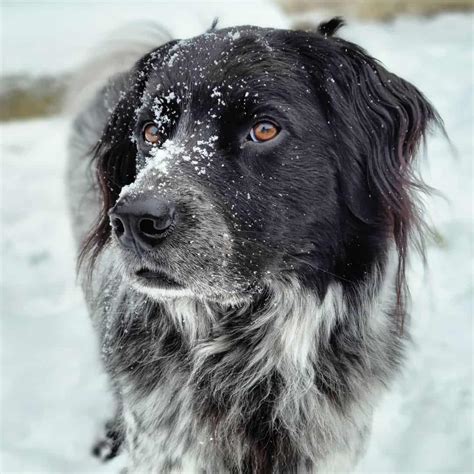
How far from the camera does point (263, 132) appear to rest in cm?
224

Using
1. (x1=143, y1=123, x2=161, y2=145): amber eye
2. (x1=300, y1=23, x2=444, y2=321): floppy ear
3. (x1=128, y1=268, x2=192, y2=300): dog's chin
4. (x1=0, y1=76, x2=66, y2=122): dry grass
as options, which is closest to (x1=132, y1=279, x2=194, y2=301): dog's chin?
(x1=128, y1=268, x2=192, y2=300): dog's chin

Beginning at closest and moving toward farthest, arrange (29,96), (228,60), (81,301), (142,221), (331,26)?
(142,221) → (228,60) → (331,26) → (81,301) → (29,96)

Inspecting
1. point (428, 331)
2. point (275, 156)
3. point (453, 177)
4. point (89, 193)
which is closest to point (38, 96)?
point (89, 193)

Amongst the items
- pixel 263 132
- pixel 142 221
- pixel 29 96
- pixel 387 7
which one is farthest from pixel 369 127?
pixel 387 7

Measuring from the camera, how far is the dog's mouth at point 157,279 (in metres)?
2.18

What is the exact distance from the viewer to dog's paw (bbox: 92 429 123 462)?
10.7ft

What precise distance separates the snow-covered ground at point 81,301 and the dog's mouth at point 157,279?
4.20 ft

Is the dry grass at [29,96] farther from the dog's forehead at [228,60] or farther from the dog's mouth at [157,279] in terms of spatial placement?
the dog's mouth at [157,279]

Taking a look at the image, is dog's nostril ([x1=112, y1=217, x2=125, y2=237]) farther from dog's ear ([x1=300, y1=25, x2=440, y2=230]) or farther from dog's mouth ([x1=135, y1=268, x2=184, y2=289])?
dog's ear ([x1=300, y1=25, x2=440, y2=230])

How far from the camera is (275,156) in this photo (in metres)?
2.26

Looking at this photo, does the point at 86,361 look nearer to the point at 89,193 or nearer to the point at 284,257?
the point at 89,193

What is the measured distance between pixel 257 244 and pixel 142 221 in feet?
1.37

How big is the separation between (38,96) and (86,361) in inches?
163

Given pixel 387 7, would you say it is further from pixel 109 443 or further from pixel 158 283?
pixel 158 283
